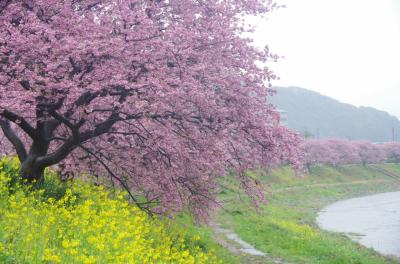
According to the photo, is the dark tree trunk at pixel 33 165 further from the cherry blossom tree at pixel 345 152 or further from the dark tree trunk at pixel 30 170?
the cherry blossom tree at pixel 345 152

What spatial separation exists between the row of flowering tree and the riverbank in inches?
203

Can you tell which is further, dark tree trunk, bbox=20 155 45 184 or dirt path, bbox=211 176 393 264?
dirt path, bbox=211 176 393 264

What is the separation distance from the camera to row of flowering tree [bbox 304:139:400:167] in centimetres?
9888

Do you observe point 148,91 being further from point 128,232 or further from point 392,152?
point 392,152

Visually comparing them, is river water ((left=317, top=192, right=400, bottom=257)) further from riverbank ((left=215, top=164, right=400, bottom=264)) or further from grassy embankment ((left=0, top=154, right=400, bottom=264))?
grassy embankment ((left=0, top=154, right=400, bottom=264))

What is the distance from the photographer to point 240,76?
40.4 ft

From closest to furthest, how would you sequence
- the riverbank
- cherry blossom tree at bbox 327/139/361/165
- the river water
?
1. the riverbank
2. the river water
3. cherry blossom tree at bbox 327/139/361/165

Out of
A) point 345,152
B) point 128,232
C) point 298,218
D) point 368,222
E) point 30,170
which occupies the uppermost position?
point 345,152

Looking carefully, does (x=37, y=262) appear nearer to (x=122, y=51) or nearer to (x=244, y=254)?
(x=122, y=51)

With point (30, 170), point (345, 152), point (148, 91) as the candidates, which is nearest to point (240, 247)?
point (30, 170)

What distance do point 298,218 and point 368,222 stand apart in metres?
5.99

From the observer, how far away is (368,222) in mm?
41000

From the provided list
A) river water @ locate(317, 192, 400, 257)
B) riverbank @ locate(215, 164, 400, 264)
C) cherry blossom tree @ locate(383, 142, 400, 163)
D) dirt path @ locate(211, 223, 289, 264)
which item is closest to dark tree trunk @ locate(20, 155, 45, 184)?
riverbank @ locate(215, 164, 400, 264)

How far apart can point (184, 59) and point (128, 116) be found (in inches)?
77.0
